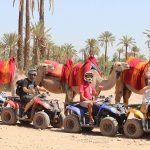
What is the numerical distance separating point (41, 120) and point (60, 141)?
2.40 metres

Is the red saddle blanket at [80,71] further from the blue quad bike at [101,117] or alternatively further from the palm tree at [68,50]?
the palm tree at [68,50]

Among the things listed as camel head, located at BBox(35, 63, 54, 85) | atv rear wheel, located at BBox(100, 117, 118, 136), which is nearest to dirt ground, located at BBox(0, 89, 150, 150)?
atv rear wheel, located at BBox(100, 117, 118, 136)

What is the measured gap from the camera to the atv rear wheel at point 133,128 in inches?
434

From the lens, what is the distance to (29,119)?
43.5 feet

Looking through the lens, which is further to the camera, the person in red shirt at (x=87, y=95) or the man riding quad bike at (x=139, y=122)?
the person in red shirt at (x=87, y=95)

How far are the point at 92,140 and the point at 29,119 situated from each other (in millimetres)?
3036

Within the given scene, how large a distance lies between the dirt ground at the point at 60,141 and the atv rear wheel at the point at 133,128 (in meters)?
0.16

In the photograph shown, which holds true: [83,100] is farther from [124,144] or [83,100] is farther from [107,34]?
[107,34]

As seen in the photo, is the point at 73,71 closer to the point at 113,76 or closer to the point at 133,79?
the point at 113,76

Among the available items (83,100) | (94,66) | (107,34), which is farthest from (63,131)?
(107,34)

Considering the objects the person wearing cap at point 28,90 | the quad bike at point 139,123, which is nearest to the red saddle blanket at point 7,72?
the person wearing cap at point 28,90

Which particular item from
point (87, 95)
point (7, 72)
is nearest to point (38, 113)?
point (87, 95)

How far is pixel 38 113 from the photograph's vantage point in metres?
12.8

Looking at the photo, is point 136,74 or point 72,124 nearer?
point 72,124
